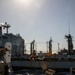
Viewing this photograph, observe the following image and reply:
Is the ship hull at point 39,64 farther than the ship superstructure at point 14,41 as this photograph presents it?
No

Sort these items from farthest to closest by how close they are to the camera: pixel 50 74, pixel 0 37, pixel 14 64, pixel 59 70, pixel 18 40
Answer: pixel 18 40
pixel 0 37
pixel 14 64
pixel 59 70
pixel 50 74

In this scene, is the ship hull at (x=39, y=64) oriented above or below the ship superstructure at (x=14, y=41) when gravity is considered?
below

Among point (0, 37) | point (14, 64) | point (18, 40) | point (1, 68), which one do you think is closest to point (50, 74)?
point (1, 68)

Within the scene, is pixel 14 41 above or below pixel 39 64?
above

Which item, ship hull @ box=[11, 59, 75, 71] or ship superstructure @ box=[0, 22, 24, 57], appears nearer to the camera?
ship hull @ box=[11, 59, 75, 71]

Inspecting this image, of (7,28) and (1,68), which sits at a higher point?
(7,28)

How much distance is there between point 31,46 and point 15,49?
6.02m

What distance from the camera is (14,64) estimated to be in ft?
194

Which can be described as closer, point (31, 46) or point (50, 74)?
point (50, 74)

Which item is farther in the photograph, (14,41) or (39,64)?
(14,41)

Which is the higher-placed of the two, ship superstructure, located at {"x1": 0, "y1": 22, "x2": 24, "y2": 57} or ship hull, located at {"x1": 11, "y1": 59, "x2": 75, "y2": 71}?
ship superstructure, located at {"x1": 0, "y1": 22, "x2": 24, "y2": 57}

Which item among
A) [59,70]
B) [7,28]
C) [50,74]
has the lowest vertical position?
[59,70]

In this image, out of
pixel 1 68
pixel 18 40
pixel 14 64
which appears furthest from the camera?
pixel 18 40

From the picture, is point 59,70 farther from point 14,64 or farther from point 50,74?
point 50,74
